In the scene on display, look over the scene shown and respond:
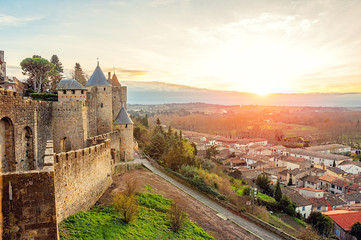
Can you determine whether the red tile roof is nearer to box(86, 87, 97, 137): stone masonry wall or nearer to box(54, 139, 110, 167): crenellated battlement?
box(86, 87, 97, 137): stone masonry wall

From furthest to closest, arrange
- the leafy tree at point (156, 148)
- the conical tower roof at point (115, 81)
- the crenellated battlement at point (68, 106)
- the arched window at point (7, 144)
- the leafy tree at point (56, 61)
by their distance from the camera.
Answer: the leafy tree at point (56, 61), the leafy tree at point (156, 148), the conical tower roof at point (115, 81), the crenellated battlement at point (68, 106), the arched window at point (7, 144)

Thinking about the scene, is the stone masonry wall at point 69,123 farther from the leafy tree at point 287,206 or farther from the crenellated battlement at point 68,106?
the leafy tree at point 287,206

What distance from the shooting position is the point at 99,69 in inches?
920

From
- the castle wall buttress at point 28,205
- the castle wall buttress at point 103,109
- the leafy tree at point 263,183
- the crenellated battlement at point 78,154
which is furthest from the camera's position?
the leafy tree at point 263,183

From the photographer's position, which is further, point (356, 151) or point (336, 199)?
point (356, 151)

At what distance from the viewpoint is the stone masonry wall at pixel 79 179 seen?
882 cm

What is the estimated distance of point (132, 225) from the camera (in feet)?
37.1

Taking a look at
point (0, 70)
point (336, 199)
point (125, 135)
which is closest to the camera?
point (125, 135)

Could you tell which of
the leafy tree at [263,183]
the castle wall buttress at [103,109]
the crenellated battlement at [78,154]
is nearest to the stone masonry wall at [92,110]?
the castle wall buttress at [103,109]

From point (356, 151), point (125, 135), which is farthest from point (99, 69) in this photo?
point (356, 151)

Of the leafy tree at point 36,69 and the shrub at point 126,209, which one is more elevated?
the leafy tree at point 36,69

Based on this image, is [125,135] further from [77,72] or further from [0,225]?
[77,72]

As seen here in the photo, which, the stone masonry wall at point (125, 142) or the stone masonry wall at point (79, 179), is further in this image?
the stone masonry wall at point (125, 142)

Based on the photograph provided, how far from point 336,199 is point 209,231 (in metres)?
32.3
